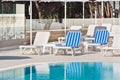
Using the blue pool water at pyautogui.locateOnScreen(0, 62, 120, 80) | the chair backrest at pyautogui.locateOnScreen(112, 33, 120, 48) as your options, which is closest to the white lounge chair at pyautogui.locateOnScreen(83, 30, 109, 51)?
the chair backrest at pyautogui.locateOnScreen(112, 33, 120, 48)

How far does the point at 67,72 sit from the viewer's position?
39.2ft

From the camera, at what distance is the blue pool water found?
10852mm

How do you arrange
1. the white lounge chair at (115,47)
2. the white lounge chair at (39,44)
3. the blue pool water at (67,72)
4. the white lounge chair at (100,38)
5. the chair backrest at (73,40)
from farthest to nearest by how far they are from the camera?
the white lounge chair at (100,38) < the white lounge chair at (39,44) < the chair backrest at (73,40) < the white lounge chair at (115,47) < the blue pool water at (67,72)

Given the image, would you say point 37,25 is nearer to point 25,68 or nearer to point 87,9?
point 25,68

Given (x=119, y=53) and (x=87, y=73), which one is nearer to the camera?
(x=87, y=73)

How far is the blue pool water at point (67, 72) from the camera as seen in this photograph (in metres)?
10.9

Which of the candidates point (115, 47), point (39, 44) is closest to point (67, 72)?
point (115, 47)

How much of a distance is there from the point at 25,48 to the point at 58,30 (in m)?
8.21

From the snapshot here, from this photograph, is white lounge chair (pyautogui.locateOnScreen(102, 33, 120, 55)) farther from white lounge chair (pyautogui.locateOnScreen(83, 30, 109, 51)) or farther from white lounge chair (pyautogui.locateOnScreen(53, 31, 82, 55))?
white lounge chair (pyautogui.locateOnScreen(53, 31, 82, 55))

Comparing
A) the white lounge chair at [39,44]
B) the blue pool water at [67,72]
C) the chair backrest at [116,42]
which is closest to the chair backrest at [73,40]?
the white lounge chair at [39,44]

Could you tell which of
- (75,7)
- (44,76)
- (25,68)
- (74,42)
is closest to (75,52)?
(74,42)

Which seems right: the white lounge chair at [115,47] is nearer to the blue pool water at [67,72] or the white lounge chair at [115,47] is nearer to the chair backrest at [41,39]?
the blue pool water at [67,72]

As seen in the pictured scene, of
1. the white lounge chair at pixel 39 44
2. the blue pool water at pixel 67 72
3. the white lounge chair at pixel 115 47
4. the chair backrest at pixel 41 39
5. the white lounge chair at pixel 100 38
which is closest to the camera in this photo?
the blue pool water at pixel 67 72

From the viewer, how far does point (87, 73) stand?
11.8m
